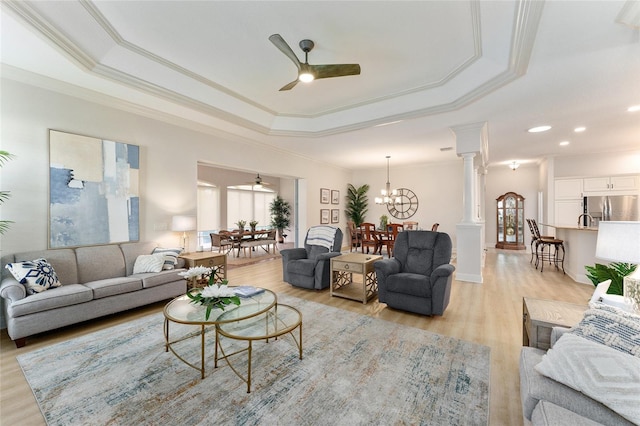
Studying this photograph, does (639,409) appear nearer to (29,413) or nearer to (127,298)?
(29,413)

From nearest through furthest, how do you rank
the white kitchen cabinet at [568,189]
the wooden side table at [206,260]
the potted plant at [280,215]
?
the wooden side table at [206,260], the white kitchen cabinet at [568,189], the potted plant at [280,215]

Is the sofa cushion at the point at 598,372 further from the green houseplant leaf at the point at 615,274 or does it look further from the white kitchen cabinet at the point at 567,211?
the white kitchen cabinet at the point at 567,211

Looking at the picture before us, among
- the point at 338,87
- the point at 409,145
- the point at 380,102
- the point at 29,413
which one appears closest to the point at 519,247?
the point at 409,145

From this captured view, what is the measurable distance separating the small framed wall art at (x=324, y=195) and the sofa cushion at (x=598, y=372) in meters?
6.61

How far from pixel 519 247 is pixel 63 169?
10902 millimetres

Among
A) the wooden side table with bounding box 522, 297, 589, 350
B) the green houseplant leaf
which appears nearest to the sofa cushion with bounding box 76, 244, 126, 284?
the wooden side table with bounding box 522, 297, 589, 350

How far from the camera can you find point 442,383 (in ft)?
6.61

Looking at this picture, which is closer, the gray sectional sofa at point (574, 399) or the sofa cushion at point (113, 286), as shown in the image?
the gray sectional sofa at point (574, 399)

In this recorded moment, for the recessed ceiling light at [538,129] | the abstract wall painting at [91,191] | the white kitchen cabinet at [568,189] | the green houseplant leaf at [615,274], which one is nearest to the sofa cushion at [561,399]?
the green houseplant leaf at [615,274]

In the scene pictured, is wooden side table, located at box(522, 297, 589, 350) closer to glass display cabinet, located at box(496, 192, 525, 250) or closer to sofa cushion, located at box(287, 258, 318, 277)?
sofa cushion, located at box(287, 258, 318, 277)

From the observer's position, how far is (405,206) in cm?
877

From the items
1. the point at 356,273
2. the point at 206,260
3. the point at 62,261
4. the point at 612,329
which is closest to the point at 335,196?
the point at 356,273

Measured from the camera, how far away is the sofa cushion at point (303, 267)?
4.27 metres

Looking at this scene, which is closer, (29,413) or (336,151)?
(29,413)
